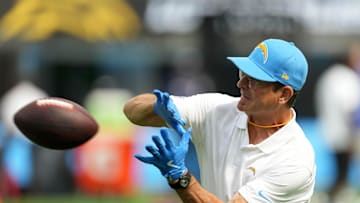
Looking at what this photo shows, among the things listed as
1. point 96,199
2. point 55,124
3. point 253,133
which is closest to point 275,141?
point 253,133

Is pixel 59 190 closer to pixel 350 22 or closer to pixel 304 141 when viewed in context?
pixel 350 22

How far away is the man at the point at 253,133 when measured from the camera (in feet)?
19.7

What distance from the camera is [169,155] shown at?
574 centimetres

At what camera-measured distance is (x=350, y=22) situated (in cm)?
1677

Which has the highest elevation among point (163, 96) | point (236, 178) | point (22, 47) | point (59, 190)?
point (163, 96)

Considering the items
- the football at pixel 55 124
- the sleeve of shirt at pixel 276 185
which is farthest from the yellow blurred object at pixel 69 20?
the sleeve of shirt at pixel 276 185

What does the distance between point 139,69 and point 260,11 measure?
365 centimetres

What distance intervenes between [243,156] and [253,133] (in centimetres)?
15

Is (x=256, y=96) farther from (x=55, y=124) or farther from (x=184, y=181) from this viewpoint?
(x=55, y=124)

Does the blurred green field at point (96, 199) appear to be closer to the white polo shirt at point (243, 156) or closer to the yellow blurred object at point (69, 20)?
the yellow blurred object at point (69, 20)

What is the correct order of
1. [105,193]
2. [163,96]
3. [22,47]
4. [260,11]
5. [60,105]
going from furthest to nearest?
[22,47]
[260,11]
[105,193]
[60,105]
[163,96]

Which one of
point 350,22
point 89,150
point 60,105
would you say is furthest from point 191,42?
point 60,105

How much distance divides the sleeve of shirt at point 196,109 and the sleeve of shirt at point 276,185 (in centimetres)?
44

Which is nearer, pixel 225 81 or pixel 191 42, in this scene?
pixel 225 81
